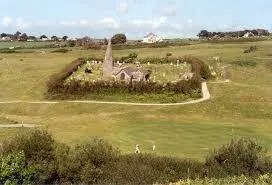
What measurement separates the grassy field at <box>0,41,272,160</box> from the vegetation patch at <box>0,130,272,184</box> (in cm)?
678

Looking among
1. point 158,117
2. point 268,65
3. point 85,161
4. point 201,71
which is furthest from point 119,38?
point 85,161

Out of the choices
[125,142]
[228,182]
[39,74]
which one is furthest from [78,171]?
[39,74]

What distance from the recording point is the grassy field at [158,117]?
5444 cm

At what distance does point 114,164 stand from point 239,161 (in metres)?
8.75

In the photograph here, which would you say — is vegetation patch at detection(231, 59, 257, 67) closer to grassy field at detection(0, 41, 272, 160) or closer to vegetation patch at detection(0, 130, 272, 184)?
grassy field at detection(0, 41, 272, 160)

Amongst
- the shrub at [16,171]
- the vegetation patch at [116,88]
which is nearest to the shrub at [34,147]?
the shrub at [16,171]

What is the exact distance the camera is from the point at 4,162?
1292 inches

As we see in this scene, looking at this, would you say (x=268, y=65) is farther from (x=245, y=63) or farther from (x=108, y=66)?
(x=108, y=66)

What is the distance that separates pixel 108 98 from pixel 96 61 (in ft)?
79.6

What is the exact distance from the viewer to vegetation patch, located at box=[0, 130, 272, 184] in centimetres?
3747

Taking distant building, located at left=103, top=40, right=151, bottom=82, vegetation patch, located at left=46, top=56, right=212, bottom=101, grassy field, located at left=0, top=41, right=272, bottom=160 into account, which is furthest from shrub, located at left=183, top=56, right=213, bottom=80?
distant building, located at left=103, top=40, right=151, bottom=82

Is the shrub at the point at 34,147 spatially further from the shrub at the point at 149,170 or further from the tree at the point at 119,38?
the tree at the point at 119,38

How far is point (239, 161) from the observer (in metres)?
40.1

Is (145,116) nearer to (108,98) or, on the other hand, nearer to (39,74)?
(108,98)
